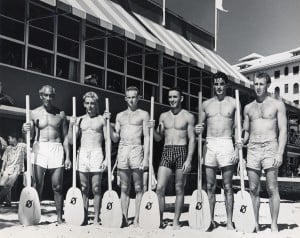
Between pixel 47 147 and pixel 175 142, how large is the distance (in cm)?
154

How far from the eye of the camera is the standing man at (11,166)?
760 cm

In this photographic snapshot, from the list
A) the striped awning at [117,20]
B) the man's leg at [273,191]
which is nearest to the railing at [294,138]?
the striped awning at [117,20]

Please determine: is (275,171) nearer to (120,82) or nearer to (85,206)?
(85,206)

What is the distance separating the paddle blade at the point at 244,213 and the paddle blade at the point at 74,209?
1.83 meters

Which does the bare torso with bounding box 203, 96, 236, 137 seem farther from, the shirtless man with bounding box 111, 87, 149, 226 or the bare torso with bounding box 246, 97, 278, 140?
the shirtless man with bounding box 111, 87, 149, 226

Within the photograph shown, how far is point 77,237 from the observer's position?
484 cm

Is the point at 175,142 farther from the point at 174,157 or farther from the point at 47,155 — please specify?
the point at 47,155

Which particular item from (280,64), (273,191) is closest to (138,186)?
(273,191)

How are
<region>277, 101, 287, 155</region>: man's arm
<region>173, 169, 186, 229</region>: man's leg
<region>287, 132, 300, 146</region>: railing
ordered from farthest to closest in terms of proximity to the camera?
<region>287, 132, 300, 146</region>: railing
<region>173, 169, 186, 229</region>: man's leg
<region>277, 101, 287, 155</region>: man's arm

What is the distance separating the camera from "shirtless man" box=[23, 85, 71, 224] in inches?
221

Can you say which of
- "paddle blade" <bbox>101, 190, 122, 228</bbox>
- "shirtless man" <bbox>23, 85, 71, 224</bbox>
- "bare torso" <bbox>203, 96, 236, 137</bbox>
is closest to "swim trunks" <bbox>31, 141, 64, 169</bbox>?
"shirtless man" <bbox>23, 85, 71, 224</bbox>

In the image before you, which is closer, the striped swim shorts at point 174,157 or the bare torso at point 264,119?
the bare torso at point 264,119

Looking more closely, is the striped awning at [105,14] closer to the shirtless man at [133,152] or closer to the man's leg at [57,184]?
the shirtless man at [133,152]

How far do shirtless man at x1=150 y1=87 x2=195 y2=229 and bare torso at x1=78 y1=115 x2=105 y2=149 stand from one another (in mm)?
677
